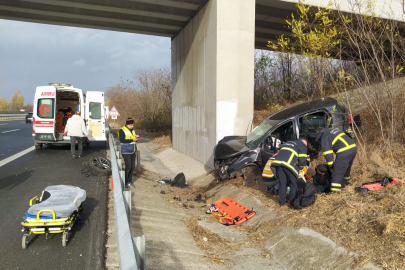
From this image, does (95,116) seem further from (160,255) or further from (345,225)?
(345,225)

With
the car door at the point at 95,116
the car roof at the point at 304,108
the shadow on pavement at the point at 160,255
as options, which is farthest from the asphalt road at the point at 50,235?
the car roof at the point at 304,108

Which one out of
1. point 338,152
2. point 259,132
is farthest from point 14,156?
point 338,152

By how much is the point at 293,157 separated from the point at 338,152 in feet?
3.05

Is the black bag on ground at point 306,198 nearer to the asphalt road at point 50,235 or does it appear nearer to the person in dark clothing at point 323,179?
the person in dark clothing at point 323,179

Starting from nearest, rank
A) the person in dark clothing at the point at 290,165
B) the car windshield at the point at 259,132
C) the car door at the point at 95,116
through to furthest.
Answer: the person in dark clothing at the point at 290,165 < the car windshield at the point at 259,132 < the car door at the point at 95,116

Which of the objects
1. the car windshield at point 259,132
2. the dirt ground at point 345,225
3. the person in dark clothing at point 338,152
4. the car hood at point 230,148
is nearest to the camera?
the dirt ground at point 345,225

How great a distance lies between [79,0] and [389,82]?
10935mm

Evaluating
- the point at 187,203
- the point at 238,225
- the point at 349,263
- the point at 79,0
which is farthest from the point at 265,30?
the point at 349,263

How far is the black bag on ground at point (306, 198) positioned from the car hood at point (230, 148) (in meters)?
2.41

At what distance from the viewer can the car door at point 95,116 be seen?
1364cm

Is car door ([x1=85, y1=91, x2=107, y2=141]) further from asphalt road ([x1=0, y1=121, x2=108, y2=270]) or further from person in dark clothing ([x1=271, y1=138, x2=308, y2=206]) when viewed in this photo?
person in dark clothing ([x1=271, y1=138, x2=308, y2=206])

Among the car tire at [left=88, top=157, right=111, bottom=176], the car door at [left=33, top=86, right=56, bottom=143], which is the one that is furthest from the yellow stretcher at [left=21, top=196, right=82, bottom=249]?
the car door at [left=33, top=86, right=56, bottom=143]

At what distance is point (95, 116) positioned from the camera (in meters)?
13.7

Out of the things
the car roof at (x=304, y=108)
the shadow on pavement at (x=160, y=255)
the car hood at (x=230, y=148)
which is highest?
the car roof at (x=304, y=108)
